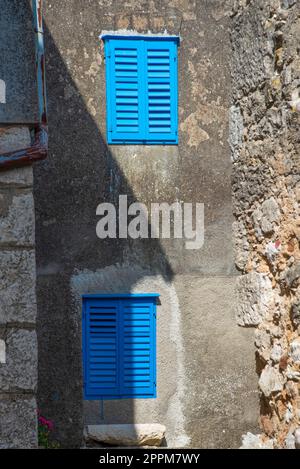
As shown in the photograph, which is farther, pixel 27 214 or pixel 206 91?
pixel 206 91

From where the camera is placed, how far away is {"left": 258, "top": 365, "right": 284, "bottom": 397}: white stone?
7.94 metres

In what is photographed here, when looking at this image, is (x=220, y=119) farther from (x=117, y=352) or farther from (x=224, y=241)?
(x=117, y=352)

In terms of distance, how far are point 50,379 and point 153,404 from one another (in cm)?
106

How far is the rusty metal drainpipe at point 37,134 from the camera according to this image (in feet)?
16.3

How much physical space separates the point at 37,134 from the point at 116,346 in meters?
3.77

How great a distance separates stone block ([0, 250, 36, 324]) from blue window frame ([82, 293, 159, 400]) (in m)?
3.44

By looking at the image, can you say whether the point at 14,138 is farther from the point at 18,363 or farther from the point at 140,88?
→ the point at 140,88

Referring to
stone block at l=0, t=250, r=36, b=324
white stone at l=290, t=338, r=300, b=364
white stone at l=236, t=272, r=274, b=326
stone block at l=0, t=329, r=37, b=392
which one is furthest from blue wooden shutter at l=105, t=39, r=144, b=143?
stone block at l=0, t=329, r=37, b=392

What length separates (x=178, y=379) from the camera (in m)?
8.57

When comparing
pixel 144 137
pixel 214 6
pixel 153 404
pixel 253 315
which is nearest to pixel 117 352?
pixel 153 404

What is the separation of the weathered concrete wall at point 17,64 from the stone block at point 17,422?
5.52ft

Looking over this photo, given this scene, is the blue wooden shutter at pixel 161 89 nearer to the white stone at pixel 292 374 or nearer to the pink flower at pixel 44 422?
the white stone at pixel 292 374

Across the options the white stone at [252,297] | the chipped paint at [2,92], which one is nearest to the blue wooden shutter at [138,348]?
the white stone at [252,297]

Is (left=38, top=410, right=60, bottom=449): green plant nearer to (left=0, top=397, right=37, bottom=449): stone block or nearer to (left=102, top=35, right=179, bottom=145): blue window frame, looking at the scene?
(left=102, top=35, right=179, bottom=145): blue window frame
